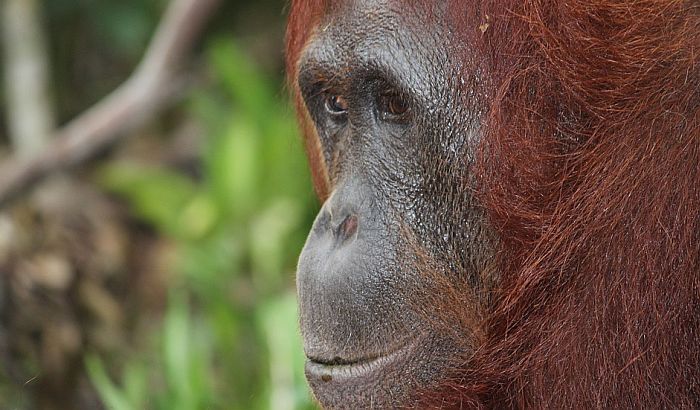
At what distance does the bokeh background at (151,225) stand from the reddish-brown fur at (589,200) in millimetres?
1625

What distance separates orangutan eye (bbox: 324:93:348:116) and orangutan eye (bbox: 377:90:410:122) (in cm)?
19

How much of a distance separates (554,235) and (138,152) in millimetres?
6827

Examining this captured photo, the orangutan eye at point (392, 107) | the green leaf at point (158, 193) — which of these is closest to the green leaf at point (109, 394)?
the orangutan eye at point (392, 107)

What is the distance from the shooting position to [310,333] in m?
2.55

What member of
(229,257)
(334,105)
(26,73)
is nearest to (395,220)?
(334,105)

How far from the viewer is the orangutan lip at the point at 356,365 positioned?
246cm

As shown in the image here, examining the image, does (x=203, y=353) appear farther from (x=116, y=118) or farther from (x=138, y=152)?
(x=138, y=152)

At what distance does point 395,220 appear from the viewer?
2.45 meters

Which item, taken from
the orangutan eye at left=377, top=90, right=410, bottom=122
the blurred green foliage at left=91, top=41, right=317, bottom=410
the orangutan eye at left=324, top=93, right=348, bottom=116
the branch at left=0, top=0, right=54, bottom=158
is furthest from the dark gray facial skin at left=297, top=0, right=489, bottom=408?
the branch at left=0, top=0, right=54, bottom=158

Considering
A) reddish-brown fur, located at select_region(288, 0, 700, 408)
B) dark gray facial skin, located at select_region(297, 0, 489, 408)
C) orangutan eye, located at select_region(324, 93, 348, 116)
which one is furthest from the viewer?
orangutan eye, located at select_region(324, 93, 348, 116)

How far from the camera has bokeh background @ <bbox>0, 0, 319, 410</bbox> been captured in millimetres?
4102

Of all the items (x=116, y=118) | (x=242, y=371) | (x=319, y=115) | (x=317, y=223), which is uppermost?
(x=116, y=118)

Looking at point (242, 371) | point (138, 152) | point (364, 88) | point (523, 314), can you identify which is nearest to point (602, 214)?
point (523, 314)

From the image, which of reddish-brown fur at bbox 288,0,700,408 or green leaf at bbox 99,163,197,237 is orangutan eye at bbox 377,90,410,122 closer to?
reddish-brown fur at bbox 288,0,700,408
